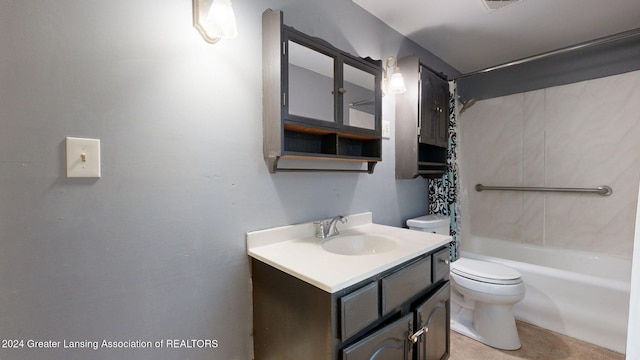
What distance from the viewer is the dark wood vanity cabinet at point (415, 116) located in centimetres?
177

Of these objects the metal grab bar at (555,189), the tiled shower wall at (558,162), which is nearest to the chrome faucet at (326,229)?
the tiled shower wall at (558,162)

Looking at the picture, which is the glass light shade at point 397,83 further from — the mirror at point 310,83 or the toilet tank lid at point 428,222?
the toilet tank lid at point 428,222

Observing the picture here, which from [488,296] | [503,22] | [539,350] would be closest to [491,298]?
[488,296]

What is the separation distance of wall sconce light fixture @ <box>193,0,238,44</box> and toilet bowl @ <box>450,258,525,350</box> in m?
1.90

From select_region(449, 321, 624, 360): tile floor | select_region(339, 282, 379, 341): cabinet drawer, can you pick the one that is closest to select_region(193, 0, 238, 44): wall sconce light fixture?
select_region(339, 282, 379, 341): cabinet drawer

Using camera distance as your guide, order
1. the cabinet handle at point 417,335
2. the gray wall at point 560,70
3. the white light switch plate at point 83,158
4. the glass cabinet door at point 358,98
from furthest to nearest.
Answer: the gray wall at point 560,70 < the glass cabinet door at point 358,98 < the cabinet handle at point 417,335 < the white light switch plate at point 83,158

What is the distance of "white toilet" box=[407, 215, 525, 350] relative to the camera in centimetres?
159

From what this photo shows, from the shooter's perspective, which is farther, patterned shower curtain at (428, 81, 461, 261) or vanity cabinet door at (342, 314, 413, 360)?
patterned shower curtain at (428, 81, 461, 261)

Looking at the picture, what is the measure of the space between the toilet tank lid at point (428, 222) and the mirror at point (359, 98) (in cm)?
82

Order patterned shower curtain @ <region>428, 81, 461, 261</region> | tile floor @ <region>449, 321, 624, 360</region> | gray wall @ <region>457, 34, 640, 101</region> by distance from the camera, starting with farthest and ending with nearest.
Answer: patterned shower curtain @ <region>428, 81, 461, 261</region> → gray wall @ <region>457, 34, 640, 101</region> → tile floor @ <region>449, 321, 624, 360</region>

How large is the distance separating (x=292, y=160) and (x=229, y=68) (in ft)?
1.57

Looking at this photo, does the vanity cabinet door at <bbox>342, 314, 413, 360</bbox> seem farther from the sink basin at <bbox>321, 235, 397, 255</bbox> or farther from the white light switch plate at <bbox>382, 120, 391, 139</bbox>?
the white light switch plate at <bbox>382, 120, 391, 139</bbox>

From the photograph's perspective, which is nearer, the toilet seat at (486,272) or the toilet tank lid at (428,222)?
the toilet seat at (486,272)

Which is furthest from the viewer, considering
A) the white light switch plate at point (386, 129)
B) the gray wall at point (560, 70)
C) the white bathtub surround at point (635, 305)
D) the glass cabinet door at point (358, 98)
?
the gray wall at point (560, 70)
